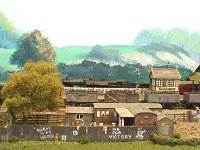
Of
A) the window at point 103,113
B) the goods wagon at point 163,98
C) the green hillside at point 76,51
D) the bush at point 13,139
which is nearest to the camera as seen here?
the bush at point 13,139

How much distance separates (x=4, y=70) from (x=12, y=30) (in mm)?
14195

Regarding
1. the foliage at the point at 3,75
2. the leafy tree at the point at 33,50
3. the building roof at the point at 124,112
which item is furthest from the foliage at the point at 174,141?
the foliage at the point at 3,75

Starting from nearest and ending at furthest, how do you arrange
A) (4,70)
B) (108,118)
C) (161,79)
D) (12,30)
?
1. (108,118)
2. (161,79)
3. (4,70)
4. (12,30)

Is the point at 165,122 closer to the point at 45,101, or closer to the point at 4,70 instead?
the point at 45,101

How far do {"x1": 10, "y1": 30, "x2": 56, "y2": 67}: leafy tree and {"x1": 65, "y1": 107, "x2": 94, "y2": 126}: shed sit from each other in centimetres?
4579

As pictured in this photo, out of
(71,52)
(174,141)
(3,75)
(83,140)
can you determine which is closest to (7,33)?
(3,75)

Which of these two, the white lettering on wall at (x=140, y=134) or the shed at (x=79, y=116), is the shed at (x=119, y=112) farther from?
the white lettering on wall at (x=140, y=134)

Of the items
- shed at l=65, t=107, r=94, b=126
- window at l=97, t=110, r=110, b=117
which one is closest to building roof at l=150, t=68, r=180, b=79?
window at l=97, t=110, r=110, b=117

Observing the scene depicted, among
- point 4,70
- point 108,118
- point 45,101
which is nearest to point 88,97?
point 108,118

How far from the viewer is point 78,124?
53750mm

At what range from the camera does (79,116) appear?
54656 millimetres

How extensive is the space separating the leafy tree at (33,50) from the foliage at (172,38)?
2728cm

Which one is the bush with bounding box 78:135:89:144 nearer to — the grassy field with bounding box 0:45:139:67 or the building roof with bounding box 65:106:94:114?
the building roof with bounding box 65:106:94:114

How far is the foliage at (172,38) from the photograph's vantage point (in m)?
118
